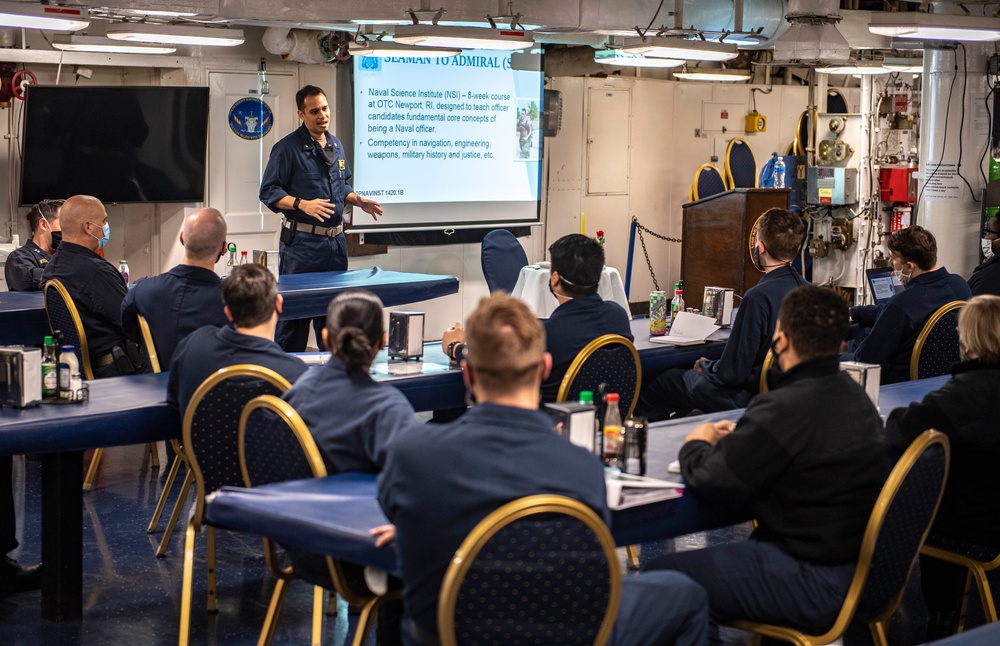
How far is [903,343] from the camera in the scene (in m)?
5.52

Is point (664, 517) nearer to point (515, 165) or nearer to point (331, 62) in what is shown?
point (331, 62)

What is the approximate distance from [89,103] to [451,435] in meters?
6.39

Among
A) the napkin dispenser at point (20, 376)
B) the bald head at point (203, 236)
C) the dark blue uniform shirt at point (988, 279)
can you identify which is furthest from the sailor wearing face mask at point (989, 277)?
the napkin dispenser at point (20, 376)

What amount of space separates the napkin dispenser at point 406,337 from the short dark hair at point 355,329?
57.8 inches

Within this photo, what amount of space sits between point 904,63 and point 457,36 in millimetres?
5643

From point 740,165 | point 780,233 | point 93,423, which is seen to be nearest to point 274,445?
point 93,423

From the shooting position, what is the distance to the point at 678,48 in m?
6.80

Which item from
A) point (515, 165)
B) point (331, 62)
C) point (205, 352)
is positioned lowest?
point (205, 352)

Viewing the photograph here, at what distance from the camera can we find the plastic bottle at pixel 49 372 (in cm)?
398

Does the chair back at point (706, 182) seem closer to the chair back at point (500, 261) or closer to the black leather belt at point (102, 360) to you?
the chair back at point (500, 261)

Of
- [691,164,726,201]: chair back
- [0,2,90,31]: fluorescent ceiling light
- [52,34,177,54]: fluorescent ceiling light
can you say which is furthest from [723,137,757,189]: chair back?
[0,2,90,31]: fluorescent ceiling light

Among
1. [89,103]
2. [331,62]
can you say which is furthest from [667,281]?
[89,103]

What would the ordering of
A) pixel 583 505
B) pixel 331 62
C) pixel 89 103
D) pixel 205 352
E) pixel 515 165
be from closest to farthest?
pixel 583 505
pixel 205 352
pixel 89 103
pixel 331 62
pixel 515 165

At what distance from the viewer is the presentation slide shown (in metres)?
9.37
